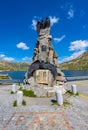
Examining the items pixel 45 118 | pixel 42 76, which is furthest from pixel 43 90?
pixel 45 118

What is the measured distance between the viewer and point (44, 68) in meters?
19.0

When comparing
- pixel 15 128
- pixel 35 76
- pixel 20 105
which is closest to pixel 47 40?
pixel 35 76

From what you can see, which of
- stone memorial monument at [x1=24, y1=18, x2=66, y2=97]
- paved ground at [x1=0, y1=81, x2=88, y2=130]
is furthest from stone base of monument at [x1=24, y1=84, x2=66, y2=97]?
paved ground at [x1=0, y1=81, x2=88, y2=130]

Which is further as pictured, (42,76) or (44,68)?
(44,68)

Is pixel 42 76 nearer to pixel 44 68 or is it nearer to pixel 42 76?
pixel 42 76

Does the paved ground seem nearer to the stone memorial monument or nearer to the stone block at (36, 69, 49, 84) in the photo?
the stone memorial monument

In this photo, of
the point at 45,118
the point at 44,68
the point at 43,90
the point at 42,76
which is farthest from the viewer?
the point at 44,68

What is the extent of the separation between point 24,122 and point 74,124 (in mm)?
3054

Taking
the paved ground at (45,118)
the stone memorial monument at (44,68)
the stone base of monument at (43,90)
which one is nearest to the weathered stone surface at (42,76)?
the stone memorial monument at (44,68)

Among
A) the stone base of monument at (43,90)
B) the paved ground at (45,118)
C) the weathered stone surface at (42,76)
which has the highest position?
the weathered stone surface at (42,76)

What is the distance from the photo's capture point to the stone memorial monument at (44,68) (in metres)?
18.3

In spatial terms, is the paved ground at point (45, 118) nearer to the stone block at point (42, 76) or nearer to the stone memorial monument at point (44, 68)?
the stone memorial monument at point (44, 68)

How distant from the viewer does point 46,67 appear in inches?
747

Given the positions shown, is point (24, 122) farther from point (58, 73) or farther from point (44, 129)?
point (58, 73)
